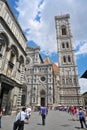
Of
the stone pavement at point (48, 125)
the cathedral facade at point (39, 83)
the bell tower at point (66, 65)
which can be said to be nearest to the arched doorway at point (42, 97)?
the cathedral facade at point (39, 83)

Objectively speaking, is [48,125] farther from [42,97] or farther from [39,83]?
[39,83]

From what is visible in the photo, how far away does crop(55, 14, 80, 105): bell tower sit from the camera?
45.3 meters

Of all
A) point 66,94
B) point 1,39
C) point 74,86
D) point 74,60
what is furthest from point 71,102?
point 1,39

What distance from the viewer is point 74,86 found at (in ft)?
152

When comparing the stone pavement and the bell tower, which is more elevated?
the bell tower

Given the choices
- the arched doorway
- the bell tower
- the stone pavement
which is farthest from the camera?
the bell tower

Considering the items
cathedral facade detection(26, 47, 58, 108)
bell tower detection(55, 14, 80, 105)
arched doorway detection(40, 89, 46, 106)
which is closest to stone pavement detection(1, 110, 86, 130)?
cathedral facade detection(26, 47, 58, 108)

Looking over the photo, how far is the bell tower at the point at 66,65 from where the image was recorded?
45312 millimetres

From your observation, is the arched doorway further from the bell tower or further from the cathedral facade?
the bell tower

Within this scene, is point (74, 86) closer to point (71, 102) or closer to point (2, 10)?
point (71, 102)

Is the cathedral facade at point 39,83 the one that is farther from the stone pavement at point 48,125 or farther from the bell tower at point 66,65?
the stone pavement at point 48,125

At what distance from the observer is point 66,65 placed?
1992 inches

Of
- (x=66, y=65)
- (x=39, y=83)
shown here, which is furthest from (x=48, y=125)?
(x=66, y=65)

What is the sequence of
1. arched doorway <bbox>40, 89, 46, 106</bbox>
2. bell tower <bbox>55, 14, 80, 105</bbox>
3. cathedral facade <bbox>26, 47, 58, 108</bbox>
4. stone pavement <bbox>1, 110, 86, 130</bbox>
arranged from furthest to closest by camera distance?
bell tower <bbox>55, 14, 80, 105</bbox>
arched doorway <bbox>40, 89, 46, 106</bbox>
cathedral facade <bbox>26, 47, 58, 108</bbox>
stone pavement <bbox>1, 110, 86, 130</bbox>
